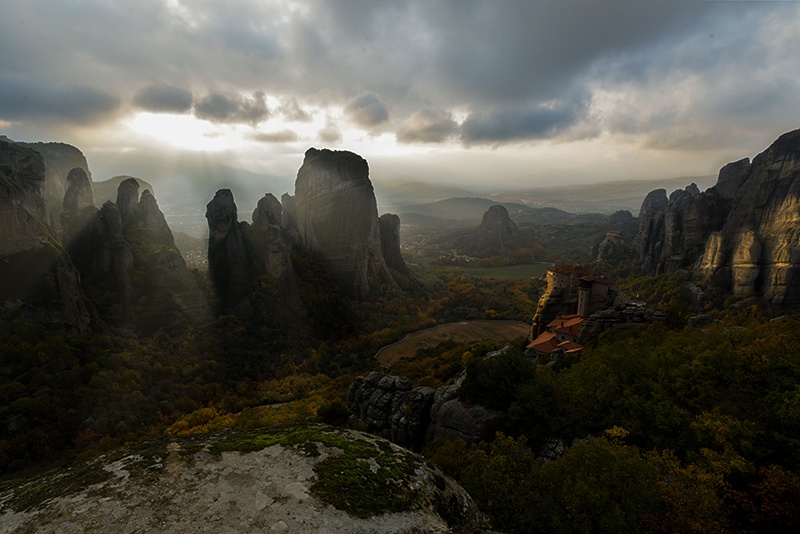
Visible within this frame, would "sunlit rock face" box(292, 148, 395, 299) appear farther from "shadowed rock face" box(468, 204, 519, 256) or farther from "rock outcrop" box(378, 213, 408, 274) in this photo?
"shadowed rock face" box(468, 204, 519, 256)

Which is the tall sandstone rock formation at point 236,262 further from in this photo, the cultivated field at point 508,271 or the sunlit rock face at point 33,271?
the cultivated field at point 508,271

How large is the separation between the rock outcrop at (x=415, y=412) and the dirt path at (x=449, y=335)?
24.3 metres

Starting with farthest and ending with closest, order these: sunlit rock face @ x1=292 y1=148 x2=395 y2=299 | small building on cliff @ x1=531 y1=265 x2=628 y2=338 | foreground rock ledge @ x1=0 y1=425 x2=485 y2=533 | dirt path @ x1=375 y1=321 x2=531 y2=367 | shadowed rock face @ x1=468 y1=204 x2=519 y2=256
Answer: shadowed rock face @ x1=468 y1=204 x2=519 y2=256, sunlit rock face @ x1=292 y1=148 x2=395 y2=299, dirt path @ x1=375 y1=321 x2=531 y2=367, small building on cliff @ x1=531 y1=265 x2=628 y2=338, foreground rock ledge @ x1=0 y1=425 x2=485 y2=533

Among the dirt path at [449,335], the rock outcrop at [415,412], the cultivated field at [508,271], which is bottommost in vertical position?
the dirt path at [449,335]

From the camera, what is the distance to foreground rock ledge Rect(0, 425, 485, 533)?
22.9 ft

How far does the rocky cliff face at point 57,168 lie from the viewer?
193ft

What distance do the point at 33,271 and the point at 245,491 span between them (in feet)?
151

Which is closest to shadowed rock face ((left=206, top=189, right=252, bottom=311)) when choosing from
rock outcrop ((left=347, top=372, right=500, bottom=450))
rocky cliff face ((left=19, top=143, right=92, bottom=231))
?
rocky cliff face ((left=19, top=143, right=92, bottom=231))

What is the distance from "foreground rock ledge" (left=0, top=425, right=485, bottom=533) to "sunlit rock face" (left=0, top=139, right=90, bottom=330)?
39233 mm

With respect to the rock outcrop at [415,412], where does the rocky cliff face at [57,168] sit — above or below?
above

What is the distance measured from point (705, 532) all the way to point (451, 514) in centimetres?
620

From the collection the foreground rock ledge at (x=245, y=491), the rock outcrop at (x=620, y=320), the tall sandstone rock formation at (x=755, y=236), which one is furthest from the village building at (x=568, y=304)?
the tall sandstone rock formation at (x=755, y=236)

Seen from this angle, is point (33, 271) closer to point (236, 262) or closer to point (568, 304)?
point (236, 262)

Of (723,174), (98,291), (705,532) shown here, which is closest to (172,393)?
(98,291)
